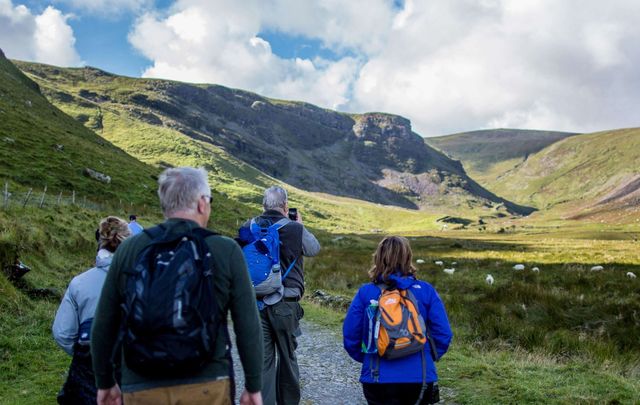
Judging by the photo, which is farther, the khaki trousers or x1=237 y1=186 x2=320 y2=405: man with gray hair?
x1=237 y1=186 x2=320 y2=405: man with gray hair

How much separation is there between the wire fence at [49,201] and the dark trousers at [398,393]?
60.8 feet

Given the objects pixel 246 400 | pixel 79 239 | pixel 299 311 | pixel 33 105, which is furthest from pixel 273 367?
pixel 33 105

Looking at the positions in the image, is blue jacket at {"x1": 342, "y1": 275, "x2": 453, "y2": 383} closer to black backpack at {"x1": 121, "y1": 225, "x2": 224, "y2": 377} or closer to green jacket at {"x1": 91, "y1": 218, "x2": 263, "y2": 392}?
green jacket at {"x1": 91, "y1": 218, "x2": 263, "y2": 392}

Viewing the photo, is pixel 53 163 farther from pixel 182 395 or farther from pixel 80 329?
pixel 182 395

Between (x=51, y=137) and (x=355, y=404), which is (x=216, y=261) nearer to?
(x=355, y=404)

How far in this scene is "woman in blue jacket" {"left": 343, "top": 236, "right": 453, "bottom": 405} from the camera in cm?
412

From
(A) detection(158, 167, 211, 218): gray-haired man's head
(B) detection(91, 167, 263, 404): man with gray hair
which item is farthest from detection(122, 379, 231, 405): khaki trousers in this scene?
(A) detection(158, 167, 211, 218): gray-haired man's head

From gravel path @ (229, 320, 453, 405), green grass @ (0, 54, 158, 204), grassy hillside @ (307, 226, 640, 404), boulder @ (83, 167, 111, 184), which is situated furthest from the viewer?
boulder @ (83, 167, 111, 184)

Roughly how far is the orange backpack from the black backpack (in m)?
1.69

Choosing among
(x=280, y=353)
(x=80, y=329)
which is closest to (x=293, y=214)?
(x=280, y=353)

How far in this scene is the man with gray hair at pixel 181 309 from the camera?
2.75m

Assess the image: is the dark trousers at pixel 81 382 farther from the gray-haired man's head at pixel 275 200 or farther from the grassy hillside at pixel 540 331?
the grassy hillside at pixel 540 331

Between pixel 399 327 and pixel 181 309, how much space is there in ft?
6.65

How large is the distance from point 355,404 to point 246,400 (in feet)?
13.6
